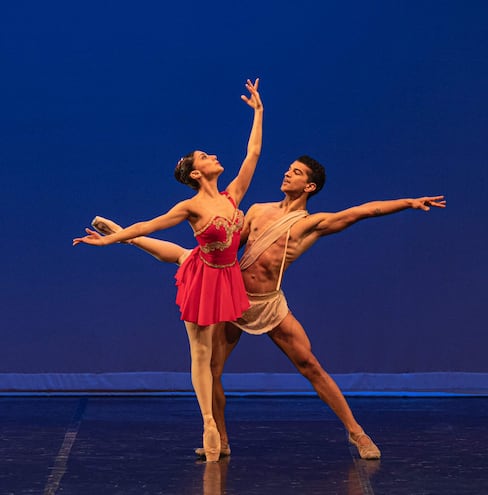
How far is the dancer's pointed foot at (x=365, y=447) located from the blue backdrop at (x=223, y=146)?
222 cm

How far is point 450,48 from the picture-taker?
6.71m

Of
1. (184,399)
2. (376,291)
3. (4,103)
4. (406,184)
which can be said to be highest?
(4,103)

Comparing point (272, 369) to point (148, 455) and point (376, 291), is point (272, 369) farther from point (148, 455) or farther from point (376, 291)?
point (148, 455)

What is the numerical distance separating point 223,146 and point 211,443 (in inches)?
103

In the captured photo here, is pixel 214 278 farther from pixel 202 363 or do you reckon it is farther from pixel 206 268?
pixel 202 363

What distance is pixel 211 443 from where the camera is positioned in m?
4.44

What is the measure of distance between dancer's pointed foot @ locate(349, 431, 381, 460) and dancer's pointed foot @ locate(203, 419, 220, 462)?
0.56m

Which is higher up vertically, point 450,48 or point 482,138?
point 450,48

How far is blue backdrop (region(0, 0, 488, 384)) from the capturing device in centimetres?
665

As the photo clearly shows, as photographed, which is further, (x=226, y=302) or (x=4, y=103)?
(x=4, y=103)

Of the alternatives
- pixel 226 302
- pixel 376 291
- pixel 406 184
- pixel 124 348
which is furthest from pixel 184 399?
pixel 226 302

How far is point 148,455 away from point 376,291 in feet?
8.33

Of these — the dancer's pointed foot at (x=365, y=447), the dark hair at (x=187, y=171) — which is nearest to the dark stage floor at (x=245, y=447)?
the dancer's pointed foot at (x=365, y=447)

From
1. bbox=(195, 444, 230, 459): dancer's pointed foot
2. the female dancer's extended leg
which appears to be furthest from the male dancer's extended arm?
bbox=(195, 444, 230, 459): dancer's pointed foot
